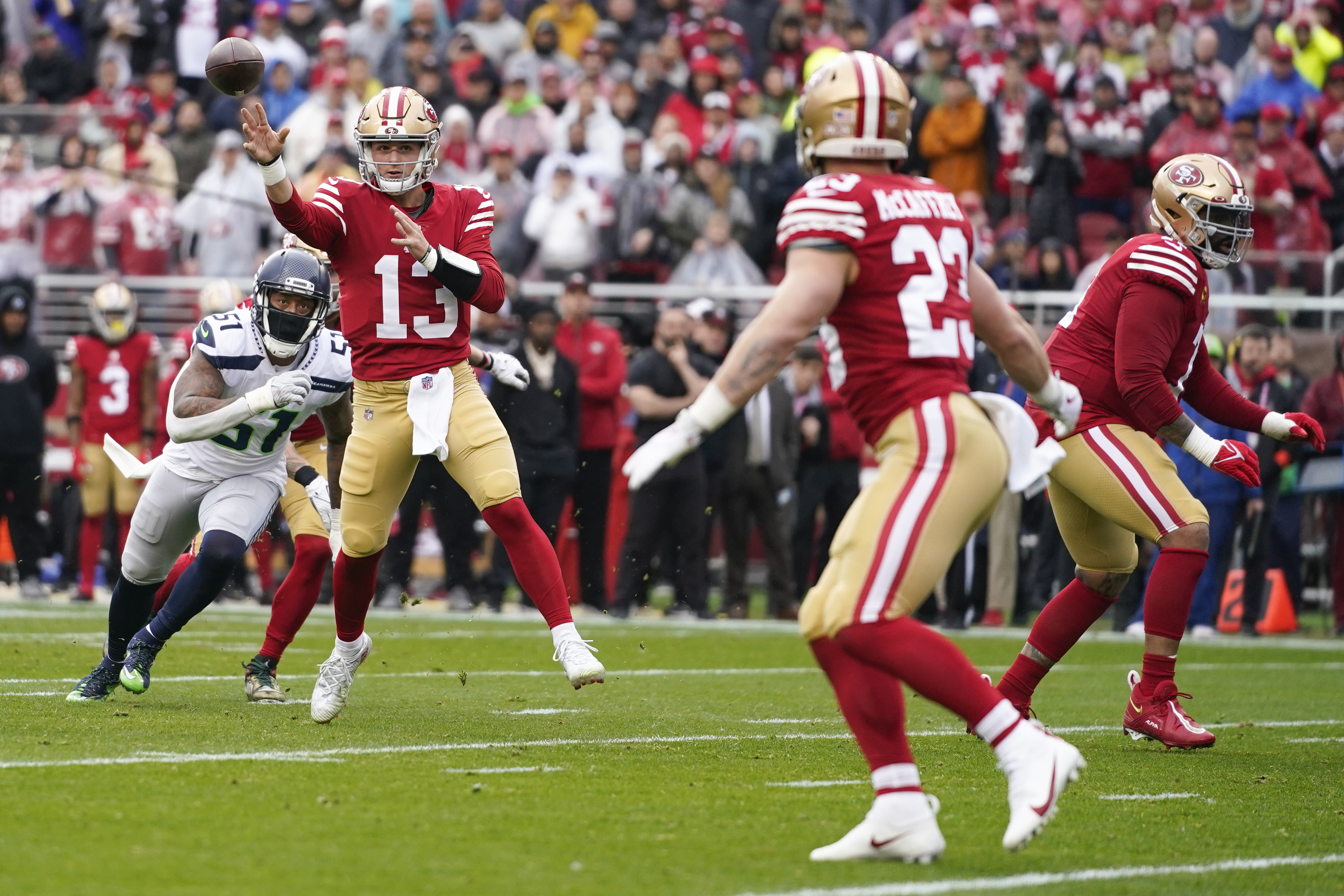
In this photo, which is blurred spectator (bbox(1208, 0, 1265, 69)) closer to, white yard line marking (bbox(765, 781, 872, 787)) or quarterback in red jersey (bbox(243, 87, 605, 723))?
quarterback in red jersey (bbox(243, 87, 605, 723))

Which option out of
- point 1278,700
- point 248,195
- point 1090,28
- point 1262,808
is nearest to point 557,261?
point 248,195

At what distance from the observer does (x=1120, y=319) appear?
21.4ft

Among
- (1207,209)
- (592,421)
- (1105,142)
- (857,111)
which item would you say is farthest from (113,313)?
(857,111)

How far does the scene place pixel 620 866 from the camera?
162 inches

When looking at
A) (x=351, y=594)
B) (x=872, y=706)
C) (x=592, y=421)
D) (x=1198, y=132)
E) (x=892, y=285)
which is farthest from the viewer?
(x=1198, y=132)

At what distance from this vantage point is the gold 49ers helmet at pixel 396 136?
21.2ft

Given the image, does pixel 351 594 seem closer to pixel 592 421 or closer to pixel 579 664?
pixel 579 664

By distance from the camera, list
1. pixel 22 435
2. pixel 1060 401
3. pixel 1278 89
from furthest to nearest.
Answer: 1. pixel 1278 89
2. pixel 22 435
3. pixel 1060 401

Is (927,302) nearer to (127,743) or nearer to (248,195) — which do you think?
(127,743)

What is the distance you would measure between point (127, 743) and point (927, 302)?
2.87 meters

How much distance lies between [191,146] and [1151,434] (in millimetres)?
11567

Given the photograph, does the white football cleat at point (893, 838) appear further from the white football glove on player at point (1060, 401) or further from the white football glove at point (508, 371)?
the white football glove at point (508, 371)

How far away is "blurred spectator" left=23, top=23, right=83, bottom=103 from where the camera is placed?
18.0 metres

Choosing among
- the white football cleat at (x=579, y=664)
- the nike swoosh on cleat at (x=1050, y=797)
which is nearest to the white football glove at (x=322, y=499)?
the white football cleat at (x=579, y=664)
